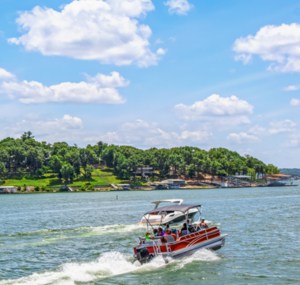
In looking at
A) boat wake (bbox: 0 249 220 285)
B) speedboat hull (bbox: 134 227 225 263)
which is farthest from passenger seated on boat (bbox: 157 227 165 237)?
boat wake (bbox: 0 249 220 285)

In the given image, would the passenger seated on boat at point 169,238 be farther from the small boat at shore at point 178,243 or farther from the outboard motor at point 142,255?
the outboard motor at point 142,255

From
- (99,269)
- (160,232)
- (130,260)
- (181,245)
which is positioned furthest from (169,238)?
(99,269)

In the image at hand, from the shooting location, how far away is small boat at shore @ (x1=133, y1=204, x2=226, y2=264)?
40719 mm

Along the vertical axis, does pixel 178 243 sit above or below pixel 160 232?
below

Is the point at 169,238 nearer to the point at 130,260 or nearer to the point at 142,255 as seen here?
the point at 142,255

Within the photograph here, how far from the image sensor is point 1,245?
5606 centimetres

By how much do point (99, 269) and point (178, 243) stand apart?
7289 mm

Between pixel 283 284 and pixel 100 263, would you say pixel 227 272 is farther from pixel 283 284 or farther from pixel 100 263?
pixel 100 263

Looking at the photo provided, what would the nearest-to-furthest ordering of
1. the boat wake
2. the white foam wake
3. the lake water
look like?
the white foam wake < the boat wake < the lake water

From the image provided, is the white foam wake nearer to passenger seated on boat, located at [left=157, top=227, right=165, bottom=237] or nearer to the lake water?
the lake water

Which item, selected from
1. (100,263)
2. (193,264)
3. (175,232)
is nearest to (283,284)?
(193,264)

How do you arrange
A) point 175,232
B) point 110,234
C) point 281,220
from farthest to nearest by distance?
point 281,220 < point 110,234 < point 175,232

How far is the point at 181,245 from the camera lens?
4303cm

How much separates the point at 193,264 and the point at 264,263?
5958 millimetres
